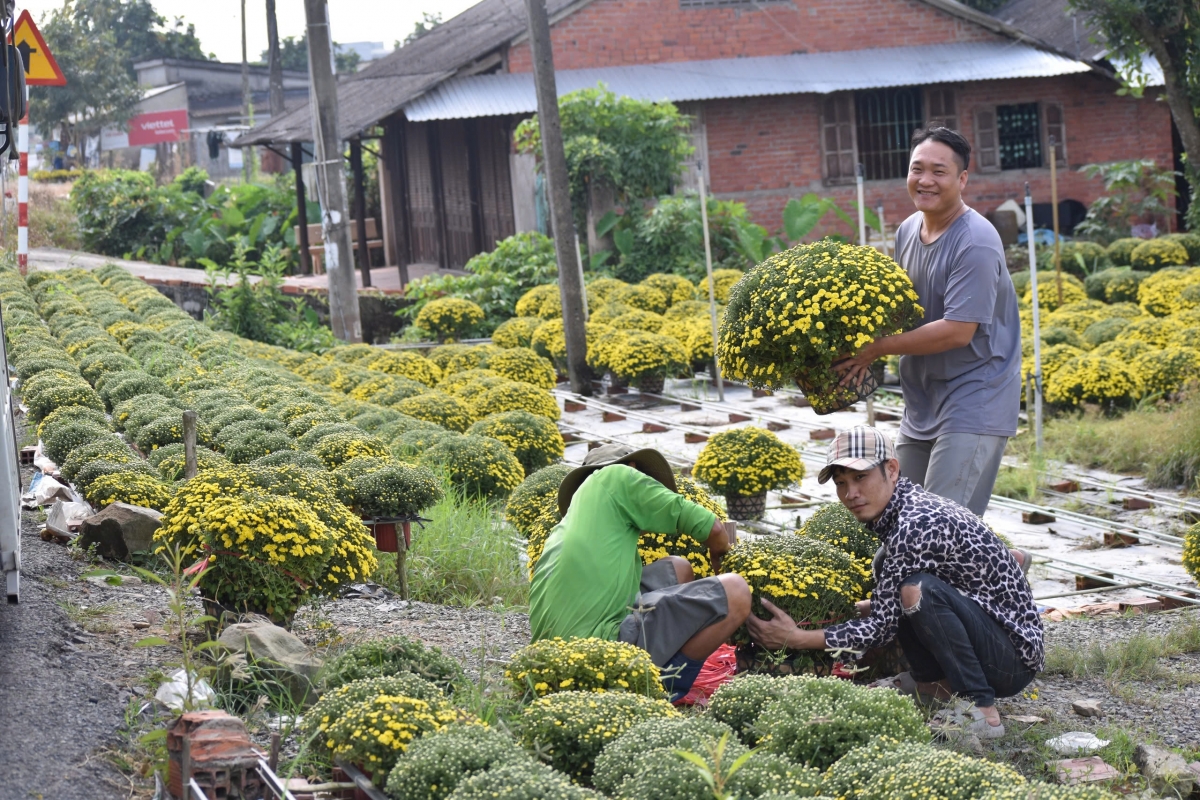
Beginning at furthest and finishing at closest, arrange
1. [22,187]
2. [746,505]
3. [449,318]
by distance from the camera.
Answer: [449,318]
[22,187]
[746,505]

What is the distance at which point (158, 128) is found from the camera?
163 feet

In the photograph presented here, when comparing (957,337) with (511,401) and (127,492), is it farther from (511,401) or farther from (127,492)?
(511,401)

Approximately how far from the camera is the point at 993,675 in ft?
17.6

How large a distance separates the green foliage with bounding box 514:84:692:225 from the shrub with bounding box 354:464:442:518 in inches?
566

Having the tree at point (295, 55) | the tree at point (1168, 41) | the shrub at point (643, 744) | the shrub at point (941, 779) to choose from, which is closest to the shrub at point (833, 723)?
the shrub at point (643, 744)

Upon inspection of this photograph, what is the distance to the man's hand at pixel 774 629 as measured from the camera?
5.69 meters

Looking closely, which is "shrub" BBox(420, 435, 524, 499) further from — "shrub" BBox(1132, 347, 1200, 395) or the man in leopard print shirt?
"shrub" BBox(1132, 347, 1200, 395)

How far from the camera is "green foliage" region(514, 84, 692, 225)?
71.8ft

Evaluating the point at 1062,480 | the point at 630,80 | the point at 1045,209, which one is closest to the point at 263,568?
the point at 1062,480

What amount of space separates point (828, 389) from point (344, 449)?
4.11 meters

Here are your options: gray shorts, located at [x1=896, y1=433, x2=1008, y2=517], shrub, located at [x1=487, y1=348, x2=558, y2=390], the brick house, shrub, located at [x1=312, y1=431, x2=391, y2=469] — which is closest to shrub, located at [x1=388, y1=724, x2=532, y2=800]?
gray shorts, located at [x1=896, y1=433, x2=1008, y2=517]

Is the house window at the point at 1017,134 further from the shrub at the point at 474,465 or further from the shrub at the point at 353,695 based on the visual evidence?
the shrub at the point at 353,695

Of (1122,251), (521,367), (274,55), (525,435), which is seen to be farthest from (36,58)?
(274,55)

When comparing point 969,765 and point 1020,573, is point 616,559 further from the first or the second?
point 969,765
